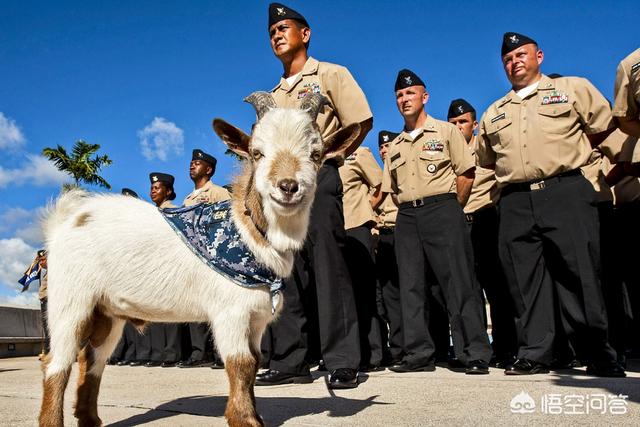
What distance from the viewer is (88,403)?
353 cm

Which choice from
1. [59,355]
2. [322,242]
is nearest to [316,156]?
[322,242]

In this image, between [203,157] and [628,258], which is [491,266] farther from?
[203,157]

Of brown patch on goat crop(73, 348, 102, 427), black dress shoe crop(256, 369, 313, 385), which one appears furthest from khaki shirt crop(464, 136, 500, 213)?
brown patch on goat crop(73, 348, 102, 427)

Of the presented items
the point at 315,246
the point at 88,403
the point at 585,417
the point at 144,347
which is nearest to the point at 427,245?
the point at 315,246

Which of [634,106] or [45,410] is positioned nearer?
[45,410]

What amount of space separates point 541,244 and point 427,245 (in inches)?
48.4

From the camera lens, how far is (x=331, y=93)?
16.3 feet

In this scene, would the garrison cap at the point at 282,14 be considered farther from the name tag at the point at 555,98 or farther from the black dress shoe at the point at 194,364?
the black dress shoe at the point at 194,364

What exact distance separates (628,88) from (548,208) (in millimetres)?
1234

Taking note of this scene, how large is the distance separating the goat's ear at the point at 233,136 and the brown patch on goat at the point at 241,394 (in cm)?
129

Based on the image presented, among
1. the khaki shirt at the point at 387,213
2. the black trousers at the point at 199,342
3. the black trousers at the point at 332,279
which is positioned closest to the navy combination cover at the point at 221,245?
the black trousers at the point at 332,279

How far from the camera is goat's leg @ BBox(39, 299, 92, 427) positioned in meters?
3.21

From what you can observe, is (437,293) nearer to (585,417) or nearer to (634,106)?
(634,106)

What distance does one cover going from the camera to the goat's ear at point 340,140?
365cm
